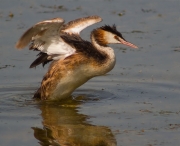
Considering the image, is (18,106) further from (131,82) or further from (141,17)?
(141,17)

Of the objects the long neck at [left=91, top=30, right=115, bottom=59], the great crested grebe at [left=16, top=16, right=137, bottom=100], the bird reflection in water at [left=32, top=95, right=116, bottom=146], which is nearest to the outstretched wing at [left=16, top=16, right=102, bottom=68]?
the great crested grebe at [left=16, top=16, right=137, bottom=100]

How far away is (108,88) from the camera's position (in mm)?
11188

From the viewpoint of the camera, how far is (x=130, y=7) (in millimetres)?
14812

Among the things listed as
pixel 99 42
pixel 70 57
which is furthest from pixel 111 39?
pixel 70 57

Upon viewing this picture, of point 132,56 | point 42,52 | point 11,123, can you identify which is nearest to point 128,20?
point 132,56

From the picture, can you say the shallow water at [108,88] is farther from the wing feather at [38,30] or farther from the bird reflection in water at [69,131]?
the wing feather at [38,30]

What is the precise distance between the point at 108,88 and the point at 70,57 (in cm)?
115

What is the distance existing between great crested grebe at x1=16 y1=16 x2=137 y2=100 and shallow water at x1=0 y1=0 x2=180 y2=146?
308 mm

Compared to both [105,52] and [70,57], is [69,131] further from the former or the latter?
[105,52]

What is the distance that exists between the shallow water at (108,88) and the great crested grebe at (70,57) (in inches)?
12.1

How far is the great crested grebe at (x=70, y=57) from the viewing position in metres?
10.2

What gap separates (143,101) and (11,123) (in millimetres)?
2245

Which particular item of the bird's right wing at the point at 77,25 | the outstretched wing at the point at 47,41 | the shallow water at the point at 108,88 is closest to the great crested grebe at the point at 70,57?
the outstretched wing at the point at 47,41

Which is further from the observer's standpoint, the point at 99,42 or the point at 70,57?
the point at 99,42
